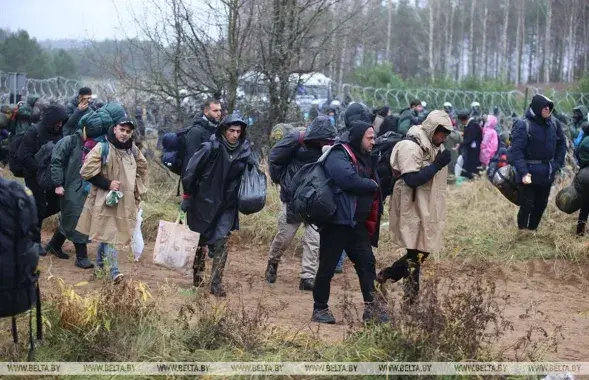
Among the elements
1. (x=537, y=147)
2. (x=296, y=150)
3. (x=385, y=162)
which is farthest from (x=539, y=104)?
(x=296, y=150)

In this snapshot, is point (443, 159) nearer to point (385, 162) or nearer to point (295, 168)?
point (385, 162)

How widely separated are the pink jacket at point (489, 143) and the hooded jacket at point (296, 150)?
10.1 meters

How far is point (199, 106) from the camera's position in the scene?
12641 mm

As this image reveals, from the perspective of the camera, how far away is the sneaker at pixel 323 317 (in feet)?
22.3

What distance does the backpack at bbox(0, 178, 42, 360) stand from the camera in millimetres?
4363

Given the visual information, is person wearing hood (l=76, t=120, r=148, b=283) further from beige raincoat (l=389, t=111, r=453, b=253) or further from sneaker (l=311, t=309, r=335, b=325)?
beige raincoat (l=389, t=111, r=453, b=253)

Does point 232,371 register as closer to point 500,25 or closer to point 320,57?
point 320,57

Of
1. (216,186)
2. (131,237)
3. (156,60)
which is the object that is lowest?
(131,237)

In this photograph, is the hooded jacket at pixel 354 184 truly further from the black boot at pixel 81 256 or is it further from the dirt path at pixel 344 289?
the black boot at pixel 81 256

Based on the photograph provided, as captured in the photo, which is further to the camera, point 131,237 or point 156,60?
point 156,60

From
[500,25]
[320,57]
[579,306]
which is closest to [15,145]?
[320,57]

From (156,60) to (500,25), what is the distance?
51.8m

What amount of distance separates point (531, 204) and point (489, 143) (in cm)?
795

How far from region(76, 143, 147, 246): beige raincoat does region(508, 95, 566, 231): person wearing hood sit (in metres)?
4.32
